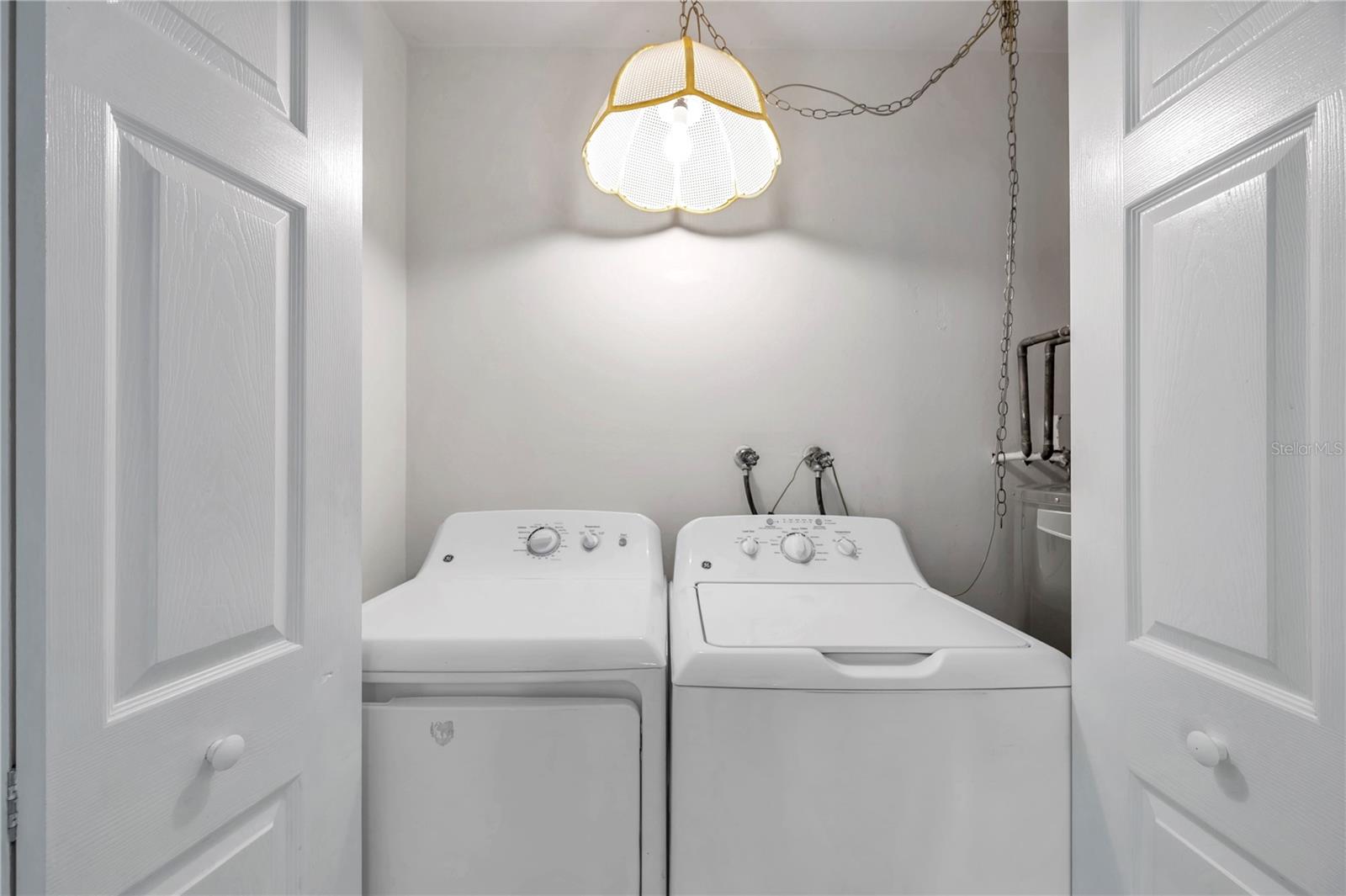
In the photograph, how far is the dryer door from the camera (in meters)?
0.94

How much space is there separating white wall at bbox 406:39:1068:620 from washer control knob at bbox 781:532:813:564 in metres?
0.24

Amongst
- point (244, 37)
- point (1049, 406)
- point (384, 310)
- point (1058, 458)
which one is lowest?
point (1058, 458)

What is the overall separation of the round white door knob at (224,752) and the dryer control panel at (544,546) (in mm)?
723

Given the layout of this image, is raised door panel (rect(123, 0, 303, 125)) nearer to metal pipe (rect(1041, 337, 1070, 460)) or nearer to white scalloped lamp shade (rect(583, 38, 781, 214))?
white scalloped lamp shade (rect(583, 38, 781, 214))

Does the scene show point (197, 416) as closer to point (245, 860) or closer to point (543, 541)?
point (245, 860)

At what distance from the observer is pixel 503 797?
37.3 inches

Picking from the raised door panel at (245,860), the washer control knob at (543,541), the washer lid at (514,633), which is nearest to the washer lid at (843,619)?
the washer lid at (514,633)

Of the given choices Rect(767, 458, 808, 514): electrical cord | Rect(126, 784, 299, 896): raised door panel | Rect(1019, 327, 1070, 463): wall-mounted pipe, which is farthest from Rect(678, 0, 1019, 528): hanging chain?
Rect(126, 784, 299, 896): raised door panel

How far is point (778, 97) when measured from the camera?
66.8 inches

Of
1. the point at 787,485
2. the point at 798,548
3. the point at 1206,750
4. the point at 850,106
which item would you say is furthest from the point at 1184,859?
the point at 850,106

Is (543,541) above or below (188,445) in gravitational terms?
below

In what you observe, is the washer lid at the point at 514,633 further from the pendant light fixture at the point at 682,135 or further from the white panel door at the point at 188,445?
the pendant light fixture at the point at 682,135

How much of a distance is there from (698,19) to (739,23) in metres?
0.13

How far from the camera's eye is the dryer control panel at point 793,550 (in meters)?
1.41
